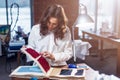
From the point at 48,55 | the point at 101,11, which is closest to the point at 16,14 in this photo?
the point at 101,11

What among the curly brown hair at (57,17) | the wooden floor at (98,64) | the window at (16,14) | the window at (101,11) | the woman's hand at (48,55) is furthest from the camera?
the window at (101,11)

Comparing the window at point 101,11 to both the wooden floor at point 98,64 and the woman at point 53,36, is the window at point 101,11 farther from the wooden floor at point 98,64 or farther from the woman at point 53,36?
the woman at point 53,36

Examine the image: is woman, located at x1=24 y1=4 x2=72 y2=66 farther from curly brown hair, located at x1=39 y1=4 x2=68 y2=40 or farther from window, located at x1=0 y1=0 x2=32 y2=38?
window, located at x1=0 y1=0 x2=32 y2=38

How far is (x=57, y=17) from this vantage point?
1.72m

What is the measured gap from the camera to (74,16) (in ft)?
16.3

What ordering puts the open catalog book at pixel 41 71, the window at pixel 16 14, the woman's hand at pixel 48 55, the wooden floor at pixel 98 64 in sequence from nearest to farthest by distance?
the open catalog book at pixel 41 71 → the woman's hand at pixel 48 55 → the wooden floor at pixel 98 64 → the window at pixel 16 14

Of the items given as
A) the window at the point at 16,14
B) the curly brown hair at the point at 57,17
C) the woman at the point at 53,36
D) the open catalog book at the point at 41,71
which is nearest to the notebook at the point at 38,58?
the open catalog book at the point at 41,71

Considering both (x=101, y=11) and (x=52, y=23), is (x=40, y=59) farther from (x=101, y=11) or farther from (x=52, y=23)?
(x=101, y=11)

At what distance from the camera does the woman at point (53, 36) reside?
5.64 feet

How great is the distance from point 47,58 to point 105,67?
289 cm

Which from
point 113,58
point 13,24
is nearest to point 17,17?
point 13,24

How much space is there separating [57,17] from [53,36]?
156 millimetres

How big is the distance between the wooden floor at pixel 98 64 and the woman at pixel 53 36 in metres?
2.06

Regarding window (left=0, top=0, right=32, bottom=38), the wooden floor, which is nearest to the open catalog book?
the wooden floor
